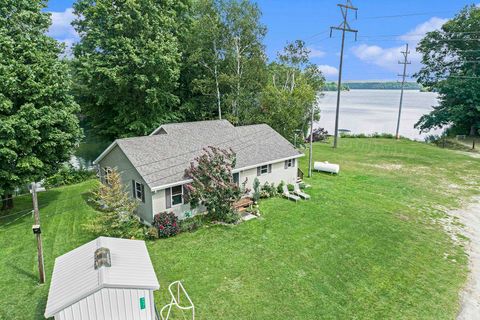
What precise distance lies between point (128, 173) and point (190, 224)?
13.9 feet

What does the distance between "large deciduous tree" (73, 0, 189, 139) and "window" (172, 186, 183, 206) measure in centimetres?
1308

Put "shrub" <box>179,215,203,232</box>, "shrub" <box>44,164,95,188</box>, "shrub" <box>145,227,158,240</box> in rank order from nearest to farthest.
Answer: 1. "shrub" <box>145,227,158,240</box>
2. "shrub" <box>179,215,203,232</box>
3. "shrub" <box>44,164,95,188</box>

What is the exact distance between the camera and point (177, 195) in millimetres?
15383

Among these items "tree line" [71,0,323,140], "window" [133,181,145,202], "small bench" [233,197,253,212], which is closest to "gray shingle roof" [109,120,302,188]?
"window" [133,181,145,202]

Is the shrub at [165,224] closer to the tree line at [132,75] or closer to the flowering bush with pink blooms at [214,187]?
the flowering bush with pink blooms at [214,187]

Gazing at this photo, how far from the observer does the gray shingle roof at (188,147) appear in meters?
15.2

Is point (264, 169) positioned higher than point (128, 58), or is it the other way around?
point (128, 58)

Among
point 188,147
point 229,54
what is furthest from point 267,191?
point 229,54

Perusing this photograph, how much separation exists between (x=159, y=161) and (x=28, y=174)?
678 cm

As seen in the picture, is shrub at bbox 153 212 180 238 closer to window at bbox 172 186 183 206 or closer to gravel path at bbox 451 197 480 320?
window at bbox 172 186 183 206

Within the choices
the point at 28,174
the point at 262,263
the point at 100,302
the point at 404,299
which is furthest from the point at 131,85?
the point at 404,299

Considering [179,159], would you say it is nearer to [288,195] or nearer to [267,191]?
[267,191]

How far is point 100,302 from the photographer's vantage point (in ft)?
24.1

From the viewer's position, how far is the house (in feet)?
48.8
